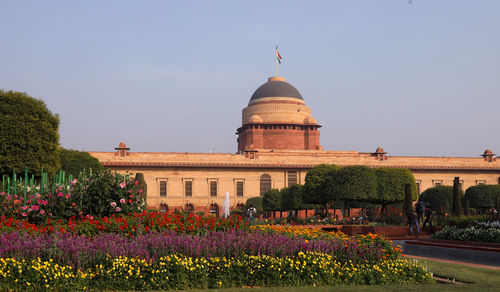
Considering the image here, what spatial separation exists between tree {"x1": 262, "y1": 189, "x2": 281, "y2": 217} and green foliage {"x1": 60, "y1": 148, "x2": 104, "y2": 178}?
1689 centimetres

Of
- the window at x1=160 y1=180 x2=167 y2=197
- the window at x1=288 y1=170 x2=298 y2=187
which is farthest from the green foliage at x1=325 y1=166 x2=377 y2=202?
the window at x1=160 y1=180 x2=167 y2=197

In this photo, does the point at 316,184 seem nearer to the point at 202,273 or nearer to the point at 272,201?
the point at 272,201

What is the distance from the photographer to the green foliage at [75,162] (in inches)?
1531

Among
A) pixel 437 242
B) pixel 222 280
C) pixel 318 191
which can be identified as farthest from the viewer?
pixel 318 191

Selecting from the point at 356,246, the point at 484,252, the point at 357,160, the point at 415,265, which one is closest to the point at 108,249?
the point at 356,246

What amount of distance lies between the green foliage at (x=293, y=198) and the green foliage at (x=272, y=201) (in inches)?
86.3

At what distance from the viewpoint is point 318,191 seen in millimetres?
40062

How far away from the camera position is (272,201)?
169 ft

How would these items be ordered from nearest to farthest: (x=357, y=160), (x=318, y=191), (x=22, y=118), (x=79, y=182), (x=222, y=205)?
1. (x=79, y=182)
2. (x=22, y=118)
3. (x=318, y=191)
4. (x=222, y=205)
5. (x=357, y=160)

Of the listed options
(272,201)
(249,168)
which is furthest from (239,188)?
(272,201)

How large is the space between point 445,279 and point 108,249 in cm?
585

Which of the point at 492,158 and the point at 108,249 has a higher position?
the point at 492,158

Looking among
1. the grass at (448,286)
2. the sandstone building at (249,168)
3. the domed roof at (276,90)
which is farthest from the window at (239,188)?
the grass at (448,286)

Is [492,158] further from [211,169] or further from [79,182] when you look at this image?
[79,182]
